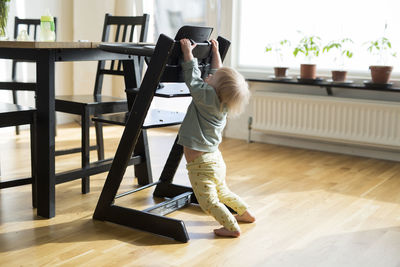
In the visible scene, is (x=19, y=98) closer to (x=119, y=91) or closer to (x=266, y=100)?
(x=119, y=91)

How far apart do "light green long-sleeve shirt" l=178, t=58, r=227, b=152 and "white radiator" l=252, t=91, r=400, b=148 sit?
1912 millimetres

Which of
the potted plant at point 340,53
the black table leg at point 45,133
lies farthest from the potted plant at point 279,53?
the black table leg at point 45,133

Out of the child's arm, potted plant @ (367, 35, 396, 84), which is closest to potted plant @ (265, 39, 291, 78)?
potted plant @ (367, 35, 396, 84)

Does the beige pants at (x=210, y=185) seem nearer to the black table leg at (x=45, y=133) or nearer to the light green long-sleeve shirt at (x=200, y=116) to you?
the light green long-sleeve shirt at (x=200, y=116)

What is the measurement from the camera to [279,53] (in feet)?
13.4

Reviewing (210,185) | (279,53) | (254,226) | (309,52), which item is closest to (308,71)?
(309,52)

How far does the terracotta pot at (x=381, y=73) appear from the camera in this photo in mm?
3412

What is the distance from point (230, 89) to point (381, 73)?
1921mm

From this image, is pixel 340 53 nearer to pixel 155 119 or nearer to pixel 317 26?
pixel 317 26

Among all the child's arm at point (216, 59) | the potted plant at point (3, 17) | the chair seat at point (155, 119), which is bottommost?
the chair seat at point (155, 119)

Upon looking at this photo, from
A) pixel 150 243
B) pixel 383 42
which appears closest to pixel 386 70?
pixel 383 42

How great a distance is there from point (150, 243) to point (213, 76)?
0.74m

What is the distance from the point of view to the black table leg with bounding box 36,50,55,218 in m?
2.12

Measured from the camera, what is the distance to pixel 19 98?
4.52 meters
